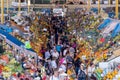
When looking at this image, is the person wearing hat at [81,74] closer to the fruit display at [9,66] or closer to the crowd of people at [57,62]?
the crowd of people at [57,62]

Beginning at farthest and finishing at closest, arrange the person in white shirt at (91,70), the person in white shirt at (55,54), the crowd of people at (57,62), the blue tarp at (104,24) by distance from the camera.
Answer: the blue tarp at (104,24)
the person in white shirt at (55,54)
the person in white shirt at (91,70)
the crowd of people at (57,62)

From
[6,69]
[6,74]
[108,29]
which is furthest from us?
[108,29]

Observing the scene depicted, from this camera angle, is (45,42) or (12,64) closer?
(12,64)

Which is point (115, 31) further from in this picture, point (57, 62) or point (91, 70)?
point (91, 70)

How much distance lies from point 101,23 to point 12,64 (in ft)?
24.5

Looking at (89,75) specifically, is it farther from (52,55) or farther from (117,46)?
(52,55)

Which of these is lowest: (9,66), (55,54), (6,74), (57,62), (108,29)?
(57,62)

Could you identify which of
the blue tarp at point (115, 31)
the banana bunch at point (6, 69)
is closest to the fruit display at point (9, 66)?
the banana bunch at point (6, 69)

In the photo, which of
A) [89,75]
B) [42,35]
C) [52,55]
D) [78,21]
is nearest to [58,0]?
[78,21]

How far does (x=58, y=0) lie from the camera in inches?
1236

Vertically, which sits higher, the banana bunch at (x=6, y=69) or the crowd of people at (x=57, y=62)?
the banana bunch at (x=6, y=69)

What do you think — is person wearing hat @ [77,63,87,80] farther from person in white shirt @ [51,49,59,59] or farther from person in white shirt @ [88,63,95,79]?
person in white shirt @ [51,49,59,59]

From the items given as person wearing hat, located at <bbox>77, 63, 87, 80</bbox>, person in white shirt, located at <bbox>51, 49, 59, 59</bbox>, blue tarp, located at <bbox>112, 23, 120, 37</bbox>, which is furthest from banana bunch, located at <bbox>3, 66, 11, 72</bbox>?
blue tarp, located at <bbox>112, 23, 120, 37</bbox>

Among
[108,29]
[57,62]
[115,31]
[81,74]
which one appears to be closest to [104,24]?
[108,29]
